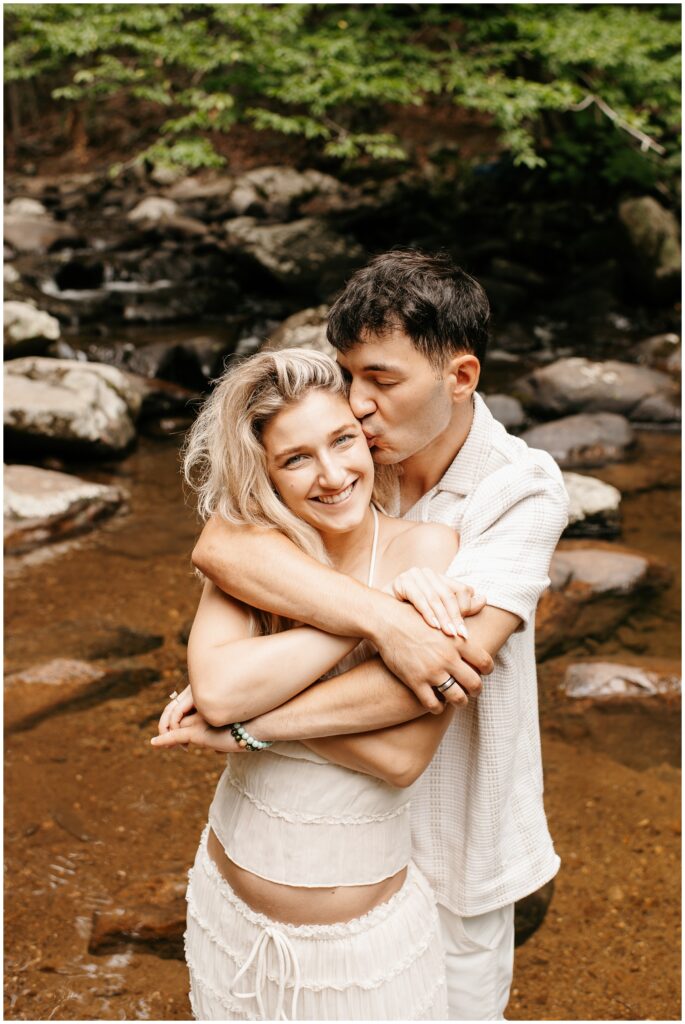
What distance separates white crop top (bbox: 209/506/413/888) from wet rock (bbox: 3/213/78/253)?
1447 cm

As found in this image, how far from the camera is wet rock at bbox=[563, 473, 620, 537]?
22.4ft

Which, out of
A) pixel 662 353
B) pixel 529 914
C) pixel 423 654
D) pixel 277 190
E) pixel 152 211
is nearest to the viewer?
pixel 423 654

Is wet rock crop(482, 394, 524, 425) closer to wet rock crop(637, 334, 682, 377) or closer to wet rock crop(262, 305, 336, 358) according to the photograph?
wet rock crop(262, 305, 336, 358)

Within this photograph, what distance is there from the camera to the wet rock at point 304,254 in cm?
1273

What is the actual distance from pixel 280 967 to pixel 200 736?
477 mm

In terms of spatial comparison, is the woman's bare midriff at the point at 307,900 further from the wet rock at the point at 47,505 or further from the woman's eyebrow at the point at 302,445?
the wet rock at the point at 47,505

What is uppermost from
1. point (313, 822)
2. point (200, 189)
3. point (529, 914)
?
point (313, 822)

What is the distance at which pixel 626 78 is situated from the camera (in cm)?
1010

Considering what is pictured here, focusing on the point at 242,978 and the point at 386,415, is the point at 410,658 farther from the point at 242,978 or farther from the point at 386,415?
the point at 242,978

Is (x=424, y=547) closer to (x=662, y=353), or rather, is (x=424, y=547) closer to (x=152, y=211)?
(x=662, y=353)

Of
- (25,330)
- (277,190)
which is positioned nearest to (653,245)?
(277,190)

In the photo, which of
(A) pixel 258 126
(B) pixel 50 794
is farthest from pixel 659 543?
(A) pixel 258 126

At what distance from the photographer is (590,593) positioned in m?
5.67

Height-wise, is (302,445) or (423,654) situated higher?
(302,445)
